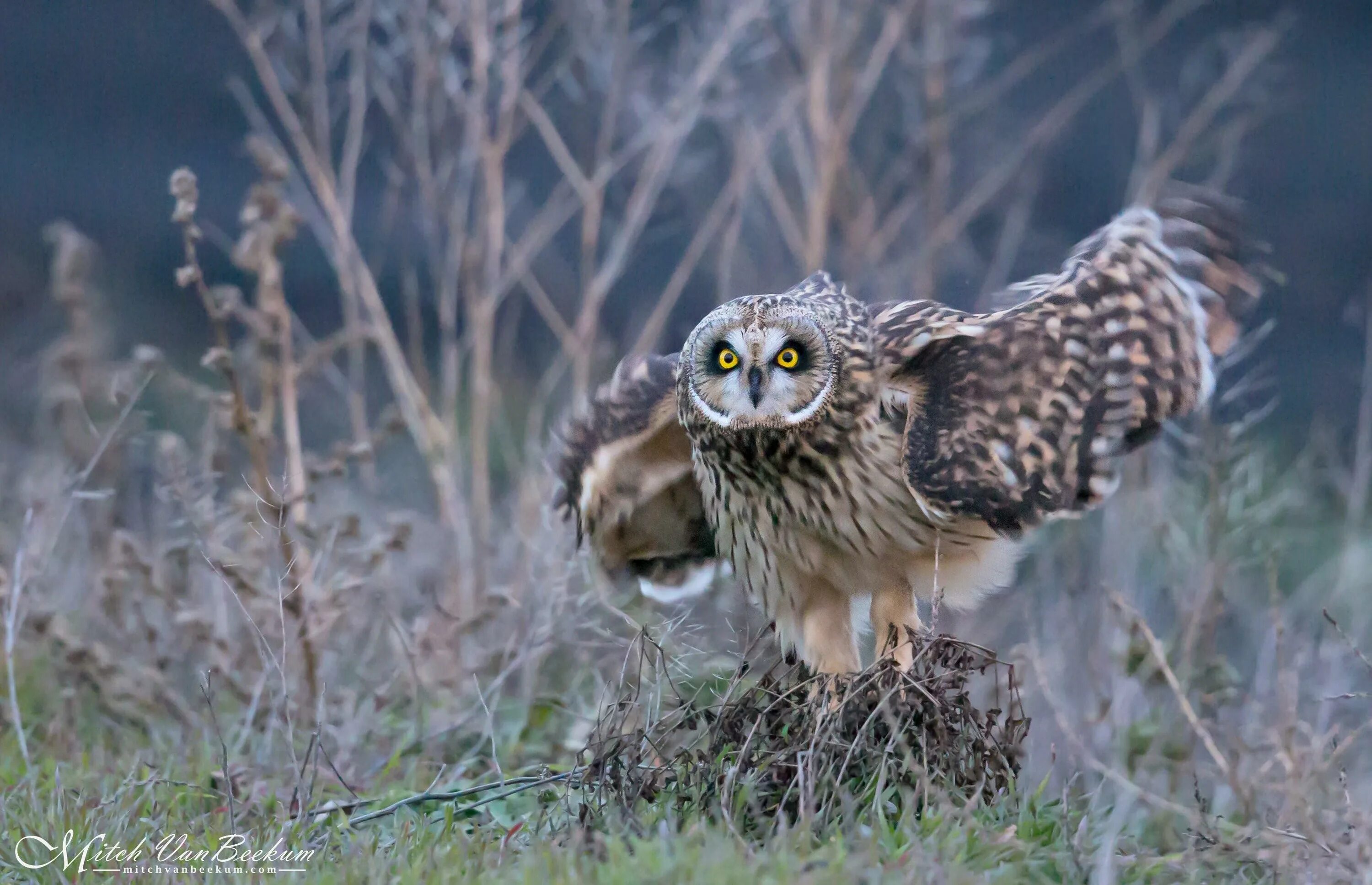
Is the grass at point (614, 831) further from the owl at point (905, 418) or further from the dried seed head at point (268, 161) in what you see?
the dried seed head at point (268, 161)

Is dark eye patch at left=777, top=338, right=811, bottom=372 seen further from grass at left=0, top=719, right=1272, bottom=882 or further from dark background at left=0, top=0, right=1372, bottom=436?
dark background at left=0, top=0, right=1372, bottom=436

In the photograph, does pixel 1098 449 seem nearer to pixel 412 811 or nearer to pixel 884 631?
pixel 884 631

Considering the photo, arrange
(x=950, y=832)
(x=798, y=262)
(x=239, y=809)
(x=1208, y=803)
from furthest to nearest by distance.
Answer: (x=798, y=262), (x=1208, y=803), (x=239, y=809), (x=950, y=832)

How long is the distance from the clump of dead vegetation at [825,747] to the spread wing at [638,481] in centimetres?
68

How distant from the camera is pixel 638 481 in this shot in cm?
394

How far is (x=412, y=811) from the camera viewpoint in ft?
11.3

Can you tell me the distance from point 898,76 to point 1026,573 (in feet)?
7.29

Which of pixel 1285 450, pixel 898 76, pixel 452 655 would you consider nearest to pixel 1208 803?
pixel 452 655

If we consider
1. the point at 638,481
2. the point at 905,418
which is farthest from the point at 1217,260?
the point at 638,481

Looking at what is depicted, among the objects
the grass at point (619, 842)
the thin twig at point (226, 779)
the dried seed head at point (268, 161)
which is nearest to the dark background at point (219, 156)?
the dried seed head at point (268, 161)

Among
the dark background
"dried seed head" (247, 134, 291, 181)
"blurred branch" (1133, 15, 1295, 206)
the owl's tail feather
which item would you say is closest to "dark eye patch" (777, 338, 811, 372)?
the owl's tail feather

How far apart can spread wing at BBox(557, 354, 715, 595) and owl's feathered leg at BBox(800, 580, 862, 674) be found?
1.49 feet

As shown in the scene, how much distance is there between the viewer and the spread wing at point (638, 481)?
12.5 feet

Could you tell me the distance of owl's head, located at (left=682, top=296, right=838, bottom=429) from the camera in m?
3.45
